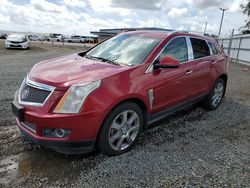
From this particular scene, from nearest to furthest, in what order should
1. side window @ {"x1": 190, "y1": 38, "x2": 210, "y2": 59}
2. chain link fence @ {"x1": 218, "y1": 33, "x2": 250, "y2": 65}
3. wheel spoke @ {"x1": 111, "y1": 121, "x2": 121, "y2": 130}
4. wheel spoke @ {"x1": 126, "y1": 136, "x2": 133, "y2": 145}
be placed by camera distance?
wheel spoke @ {"x1": 111, "y1": 121, "x2": 121, "y2": 130}
wheel spoke @ {"x1": 126, "y1": 136, "x2": 133, "y2": 145}
side window @ {"x1": 190, "y1": 38, "x2": 210, "y2": 59}
chain link fence @ {"x1": 218, "y1": 33, "x2": 250, "y2": 65}

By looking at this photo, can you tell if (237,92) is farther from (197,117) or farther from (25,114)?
(25,114)

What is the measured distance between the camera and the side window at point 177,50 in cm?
416

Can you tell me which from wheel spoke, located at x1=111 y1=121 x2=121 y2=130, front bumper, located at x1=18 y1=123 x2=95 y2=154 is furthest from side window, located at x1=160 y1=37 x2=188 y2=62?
front bumper, located at x1=18 y1=123 x2=95 y2=154

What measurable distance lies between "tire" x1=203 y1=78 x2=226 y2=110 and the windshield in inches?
87.3

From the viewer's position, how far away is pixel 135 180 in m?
2.96

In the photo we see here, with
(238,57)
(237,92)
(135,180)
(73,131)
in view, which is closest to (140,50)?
(73,131)

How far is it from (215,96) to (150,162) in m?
3.22

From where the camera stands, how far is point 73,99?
116 inches

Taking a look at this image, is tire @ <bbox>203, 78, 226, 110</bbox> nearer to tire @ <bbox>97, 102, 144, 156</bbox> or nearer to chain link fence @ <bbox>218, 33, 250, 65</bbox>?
tire @ <bbox>97, 102, 144, 156</bbox>

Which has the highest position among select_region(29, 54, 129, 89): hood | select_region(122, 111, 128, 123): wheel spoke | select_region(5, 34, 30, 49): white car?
select_region(29, 54, 129, 89): hood

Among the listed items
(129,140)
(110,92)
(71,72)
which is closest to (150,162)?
(129,140)

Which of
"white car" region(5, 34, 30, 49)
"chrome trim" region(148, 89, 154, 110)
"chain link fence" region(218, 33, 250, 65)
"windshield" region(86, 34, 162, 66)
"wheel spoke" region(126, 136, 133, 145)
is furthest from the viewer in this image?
"white car" region(5, 34, 30, 49)

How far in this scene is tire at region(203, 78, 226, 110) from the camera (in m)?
5.66

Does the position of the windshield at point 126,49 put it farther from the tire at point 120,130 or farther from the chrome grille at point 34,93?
the chrome grille at point 34,93
